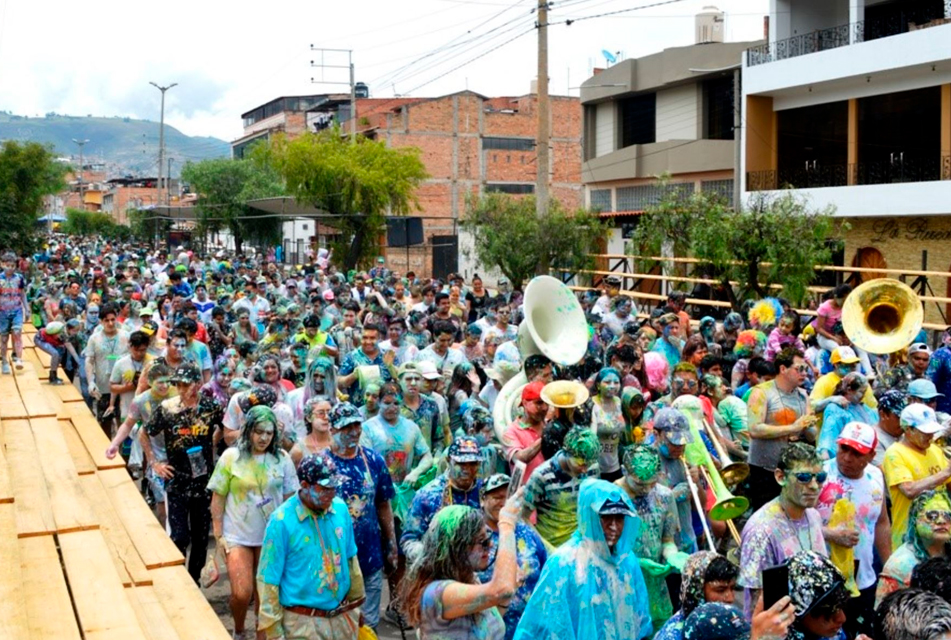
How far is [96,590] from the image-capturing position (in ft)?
18.8

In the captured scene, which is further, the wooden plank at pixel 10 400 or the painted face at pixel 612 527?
the wooden plank at pixel 10 400

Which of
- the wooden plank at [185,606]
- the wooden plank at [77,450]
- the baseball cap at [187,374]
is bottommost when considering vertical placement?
the wooden plank at [185,606]

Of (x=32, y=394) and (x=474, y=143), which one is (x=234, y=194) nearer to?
(x=474, y=143)

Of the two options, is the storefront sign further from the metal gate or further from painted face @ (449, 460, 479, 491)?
painted face @ (449, 460, 479, 491)

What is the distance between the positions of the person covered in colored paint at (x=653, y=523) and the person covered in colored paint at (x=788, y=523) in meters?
0.59

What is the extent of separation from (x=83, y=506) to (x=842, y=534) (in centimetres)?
459

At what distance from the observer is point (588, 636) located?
4812mm

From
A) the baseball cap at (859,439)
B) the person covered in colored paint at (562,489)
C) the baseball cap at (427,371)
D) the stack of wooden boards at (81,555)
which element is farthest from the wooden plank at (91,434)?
the baseball cap at (859,439)

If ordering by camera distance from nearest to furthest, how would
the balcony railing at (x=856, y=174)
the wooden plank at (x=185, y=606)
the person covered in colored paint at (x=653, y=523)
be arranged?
1. the wooden plank at (x=185, y=606)
2. the person covered in colored paint at (x=653, y=523)
3. the balcony railing at (x=856, y=174)

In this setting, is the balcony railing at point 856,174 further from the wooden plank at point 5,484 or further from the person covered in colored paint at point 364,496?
the wooden plank at point 5,484

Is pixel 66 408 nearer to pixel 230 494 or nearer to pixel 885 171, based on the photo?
pixel 230 494

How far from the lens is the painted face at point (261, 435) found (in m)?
6.81

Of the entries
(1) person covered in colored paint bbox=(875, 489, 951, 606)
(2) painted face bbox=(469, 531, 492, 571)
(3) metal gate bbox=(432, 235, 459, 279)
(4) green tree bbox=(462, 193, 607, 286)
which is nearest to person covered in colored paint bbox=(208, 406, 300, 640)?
(2) painted face bbox=(469, 531, 492, 571)

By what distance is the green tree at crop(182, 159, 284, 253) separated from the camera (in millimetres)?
52188
